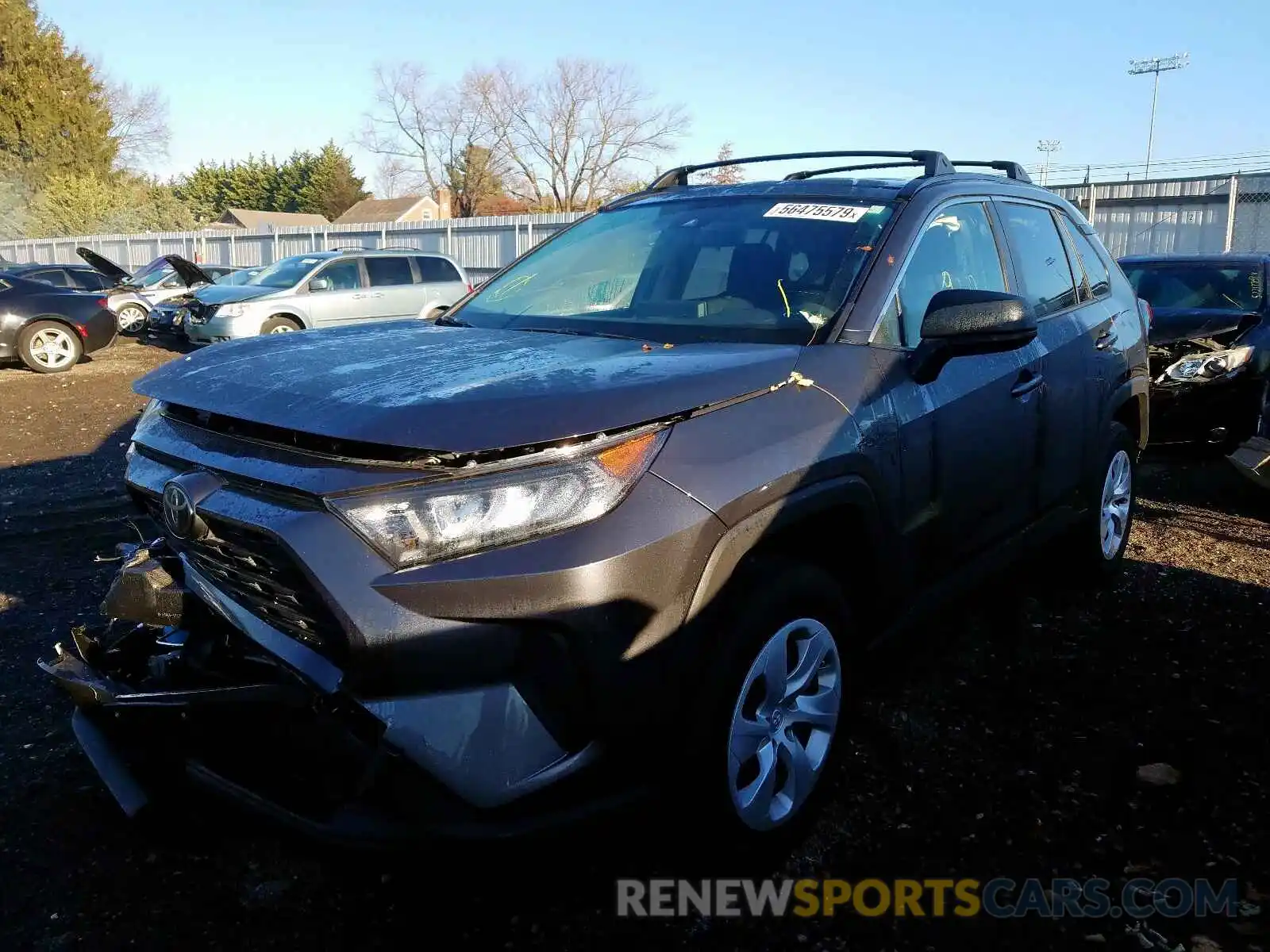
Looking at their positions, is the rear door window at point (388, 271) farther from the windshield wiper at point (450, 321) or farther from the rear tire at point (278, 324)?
the windshield wiper at point (450, 321)

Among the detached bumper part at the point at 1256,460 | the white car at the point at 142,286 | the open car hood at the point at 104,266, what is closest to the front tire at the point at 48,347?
the open car hood at the point at 104,266

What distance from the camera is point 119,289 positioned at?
1833cm

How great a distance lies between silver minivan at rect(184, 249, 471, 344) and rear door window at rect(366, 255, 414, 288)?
1cm

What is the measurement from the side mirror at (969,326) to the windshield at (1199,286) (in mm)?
5641

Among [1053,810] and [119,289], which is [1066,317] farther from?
[119,289]

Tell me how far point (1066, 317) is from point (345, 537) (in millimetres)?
3164

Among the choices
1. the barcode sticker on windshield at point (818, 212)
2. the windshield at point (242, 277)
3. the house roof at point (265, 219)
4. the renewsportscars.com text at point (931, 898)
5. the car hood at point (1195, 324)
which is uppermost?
the house roof at point (265, 219)

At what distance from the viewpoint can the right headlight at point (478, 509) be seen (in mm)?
1917

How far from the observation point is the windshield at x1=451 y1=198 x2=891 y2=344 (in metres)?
2.91

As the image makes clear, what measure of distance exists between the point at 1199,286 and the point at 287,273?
12.4 m

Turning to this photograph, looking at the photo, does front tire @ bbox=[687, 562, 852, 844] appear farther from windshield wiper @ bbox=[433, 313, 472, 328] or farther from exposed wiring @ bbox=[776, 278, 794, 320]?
windshield wiper @ bbox=[433, 313, 472, 328]

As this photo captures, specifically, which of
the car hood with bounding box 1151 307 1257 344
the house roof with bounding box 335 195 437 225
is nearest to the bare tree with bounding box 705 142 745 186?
the car hood with bounding box 1151 307 1257 344

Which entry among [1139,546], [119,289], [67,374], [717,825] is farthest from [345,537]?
[119,289]

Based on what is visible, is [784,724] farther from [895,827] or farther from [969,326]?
[969,326]
